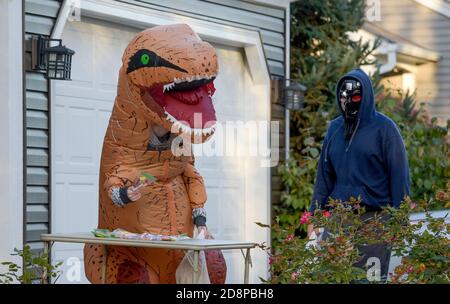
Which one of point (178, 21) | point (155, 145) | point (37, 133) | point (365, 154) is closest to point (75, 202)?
point (37, 133)

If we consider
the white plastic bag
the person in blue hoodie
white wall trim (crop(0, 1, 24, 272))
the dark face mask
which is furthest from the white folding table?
white wall trim (crop(0, 1, 24, 272))

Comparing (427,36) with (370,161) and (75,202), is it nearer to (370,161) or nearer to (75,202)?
(75,202)

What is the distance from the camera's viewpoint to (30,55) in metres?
8.05

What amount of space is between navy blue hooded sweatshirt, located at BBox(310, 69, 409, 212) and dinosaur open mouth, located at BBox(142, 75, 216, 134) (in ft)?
3.93

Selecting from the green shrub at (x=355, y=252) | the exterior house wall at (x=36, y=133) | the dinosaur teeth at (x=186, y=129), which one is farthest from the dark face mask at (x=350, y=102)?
the exterior house wall at (x=36, y=133)

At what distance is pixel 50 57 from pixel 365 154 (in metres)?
2.49

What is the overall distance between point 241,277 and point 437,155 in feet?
8.89

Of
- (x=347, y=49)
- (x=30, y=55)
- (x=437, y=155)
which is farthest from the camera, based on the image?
(x=347, y=49)

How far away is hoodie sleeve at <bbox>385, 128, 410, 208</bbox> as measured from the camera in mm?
6891

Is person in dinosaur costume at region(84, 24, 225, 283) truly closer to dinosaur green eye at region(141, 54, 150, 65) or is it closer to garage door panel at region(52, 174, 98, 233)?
dinosaur green eye at region(141, 54, 150, 65)

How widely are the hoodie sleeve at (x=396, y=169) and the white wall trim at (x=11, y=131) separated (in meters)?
2.67
